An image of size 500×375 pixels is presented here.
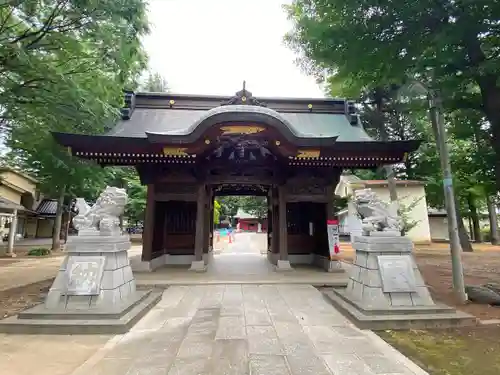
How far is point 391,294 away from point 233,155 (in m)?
5.97

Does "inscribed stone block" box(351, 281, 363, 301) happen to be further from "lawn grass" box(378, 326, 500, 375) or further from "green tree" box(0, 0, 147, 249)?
"green tree" box(0, 0, 147, 249)

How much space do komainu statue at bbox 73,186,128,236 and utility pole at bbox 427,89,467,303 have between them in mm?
6194

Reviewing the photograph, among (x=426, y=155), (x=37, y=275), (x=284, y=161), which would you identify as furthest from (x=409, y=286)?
(x=426, y=155)

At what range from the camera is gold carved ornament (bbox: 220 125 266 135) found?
680 centimetres

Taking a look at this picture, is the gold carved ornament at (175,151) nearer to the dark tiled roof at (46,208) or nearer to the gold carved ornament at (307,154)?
the gold carved ornament at (307,154)

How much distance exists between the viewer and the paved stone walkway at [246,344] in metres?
2.93

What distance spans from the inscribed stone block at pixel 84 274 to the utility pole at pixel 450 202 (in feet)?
21.0

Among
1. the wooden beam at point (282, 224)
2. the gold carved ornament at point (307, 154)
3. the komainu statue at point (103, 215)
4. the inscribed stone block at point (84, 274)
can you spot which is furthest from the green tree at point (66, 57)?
the wooden beam at point (282, 224)

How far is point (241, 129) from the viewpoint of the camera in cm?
691

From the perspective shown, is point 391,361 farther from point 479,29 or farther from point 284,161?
point 284,161

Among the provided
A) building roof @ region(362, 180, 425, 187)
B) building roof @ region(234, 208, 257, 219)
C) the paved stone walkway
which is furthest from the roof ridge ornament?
building roof @ region(234, 208, 257, 219)

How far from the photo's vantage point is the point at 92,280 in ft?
14.6

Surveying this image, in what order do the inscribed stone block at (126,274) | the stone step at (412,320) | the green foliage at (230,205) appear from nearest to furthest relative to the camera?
the stone step at (412,320) < the inscribed stone block at (126,274) < the green foliage at (230,205)

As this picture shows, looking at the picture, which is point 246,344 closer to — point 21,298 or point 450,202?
point 450,202
